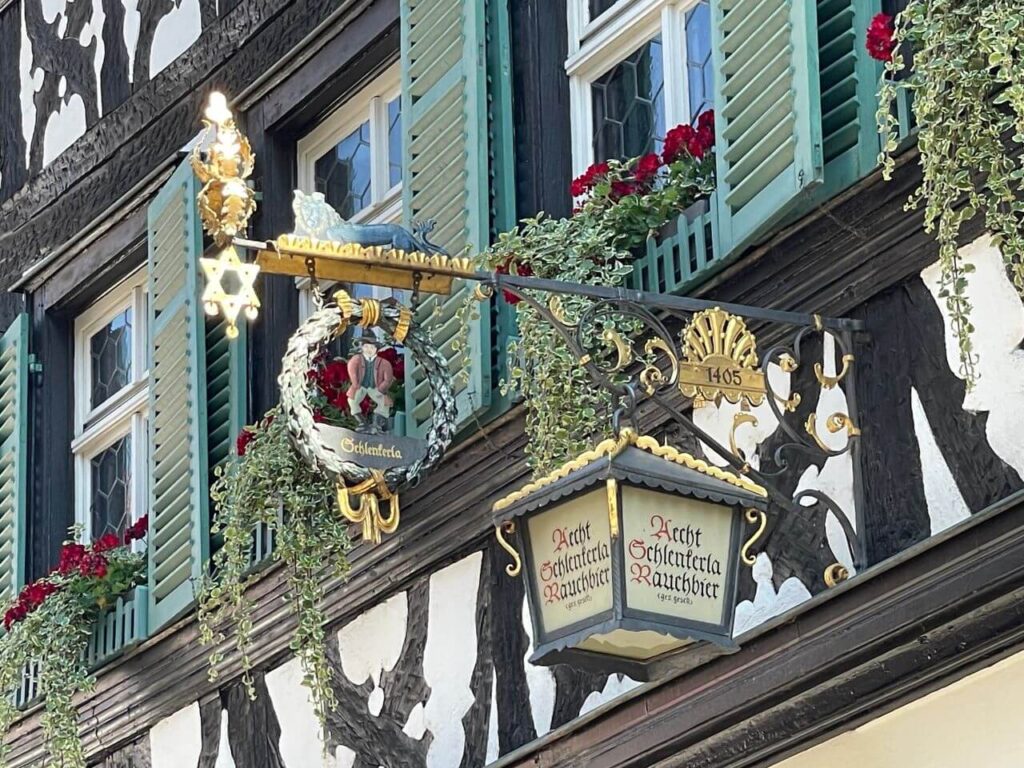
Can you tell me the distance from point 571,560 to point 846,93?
1562 millimetres

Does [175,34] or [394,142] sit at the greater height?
[175,34]

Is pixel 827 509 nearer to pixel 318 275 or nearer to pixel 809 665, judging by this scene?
pixel 809 665

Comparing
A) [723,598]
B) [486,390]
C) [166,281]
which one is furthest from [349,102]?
[723,598]

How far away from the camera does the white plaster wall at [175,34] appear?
1112cm

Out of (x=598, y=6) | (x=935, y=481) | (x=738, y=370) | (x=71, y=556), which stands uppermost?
(x=598, y=6)

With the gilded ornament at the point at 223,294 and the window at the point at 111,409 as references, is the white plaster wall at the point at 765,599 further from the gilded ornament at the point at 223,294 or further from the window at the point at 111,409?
the window at the point at 111,409

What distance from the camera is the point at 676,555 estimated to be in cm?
662

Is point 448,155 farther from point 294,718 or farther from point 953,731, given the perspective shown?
point 953,731

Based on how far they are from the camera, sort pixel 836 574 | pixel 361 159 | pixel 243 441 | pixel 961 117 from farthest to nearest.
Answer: pixel 361 159
pixel 243 441
pixel 836 574
pixel 961 117

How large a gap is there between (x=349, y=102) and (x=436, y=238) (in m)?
1.37

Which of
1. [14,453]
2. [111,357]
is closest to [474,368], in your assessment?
[111,357]

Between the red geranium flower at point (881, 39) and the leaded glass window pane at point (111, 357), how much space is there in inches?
191

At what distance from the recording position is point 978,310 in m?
6.92

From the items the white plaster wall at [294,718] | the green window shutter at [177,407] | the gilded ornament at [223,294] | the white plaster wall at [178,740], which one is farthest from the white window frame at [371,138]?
the gilded ornament at [223,294]
